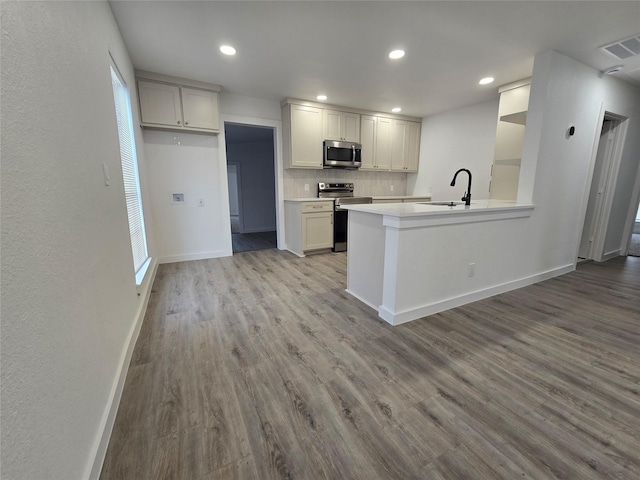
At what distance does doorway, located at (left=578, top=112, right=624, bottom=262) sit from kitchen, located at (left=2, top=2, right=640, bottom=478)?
191mm

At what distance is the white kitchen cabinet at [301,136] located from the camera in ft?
14.3

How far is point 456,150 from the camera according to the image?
16.0 feet

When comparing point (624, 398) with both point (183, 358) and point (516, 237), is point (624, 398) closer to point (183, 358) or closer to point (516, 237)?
point (516, 237)

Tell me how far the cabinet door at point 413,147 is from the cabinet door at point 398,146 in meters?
0.10

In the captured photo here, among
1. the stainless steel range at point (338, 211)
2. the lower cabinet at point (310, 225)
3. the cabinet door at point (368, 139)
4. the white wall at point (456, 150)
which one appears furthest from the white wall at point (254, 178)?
the white wall at point (456, 150)

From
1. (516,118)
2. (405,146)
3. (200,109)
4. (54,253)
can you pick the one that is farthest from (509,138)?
(54,253)

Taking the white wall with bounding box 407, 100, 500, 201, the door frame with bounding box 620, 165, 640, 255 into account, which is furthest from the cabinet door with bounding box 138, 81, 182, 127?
the door frame with bounding box 620, 165, 640, 255

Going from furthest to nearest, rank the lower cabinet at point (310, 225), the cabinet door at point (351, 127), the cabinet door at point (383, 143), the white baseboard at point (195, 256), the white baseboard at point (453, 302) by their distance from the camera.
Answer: the cabinet door at point (383, 143)
the cabinet door at point (351, 127)
the lower cabinet at point (310, 225)
the white baseboard at point (195, 256)
the white baseboard at point (453, 302)

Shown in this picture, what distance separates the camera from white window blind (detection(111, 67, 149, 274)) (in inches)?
99.0

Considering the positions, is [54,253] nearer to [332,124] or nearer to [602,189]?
[332,124]

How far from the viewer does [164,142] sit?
149 inches

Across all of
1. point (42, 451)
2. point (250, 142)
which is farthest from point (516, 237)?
point (250, 142)

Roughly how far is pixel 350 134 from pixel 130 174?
3.52m

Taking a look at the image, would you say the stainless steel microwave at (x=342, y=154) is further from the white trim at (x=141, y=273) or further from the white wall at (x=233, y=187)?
the white wall at (x=233, y=187)
